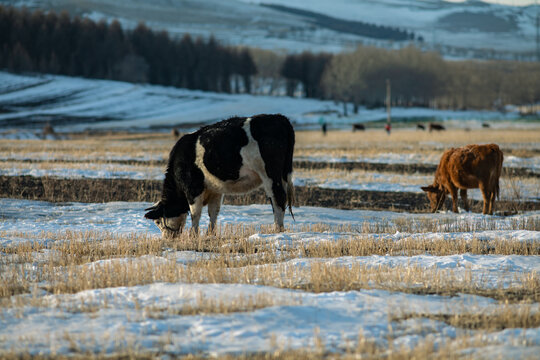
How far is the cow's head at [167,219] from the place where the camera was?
10.5 metres

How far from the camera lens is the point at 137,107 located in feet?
335

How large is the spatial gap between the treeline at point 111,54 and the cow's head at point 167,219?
116124mm

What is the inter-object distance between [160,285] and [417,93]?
5254 inches

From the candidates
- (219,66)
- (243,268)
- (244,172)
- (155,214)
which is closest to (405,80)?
(219,66)

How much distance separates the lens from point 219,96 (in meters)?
121

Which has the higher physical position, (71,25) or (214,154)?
(71,25)

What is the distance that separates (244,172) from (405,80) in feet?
417

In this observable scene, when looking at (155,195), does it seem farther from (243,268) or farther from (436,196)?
(243,268)

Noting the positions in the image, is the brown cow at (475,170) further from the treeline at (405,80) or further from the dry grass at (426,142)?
the treeline at (405,80)

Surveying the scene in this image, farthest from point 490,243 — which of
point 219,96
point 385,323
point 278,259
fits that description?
point 219,96

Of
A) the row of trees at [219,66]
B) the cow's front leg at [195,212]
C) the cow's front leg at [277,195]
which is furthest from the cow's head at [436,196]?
the row of trees at [219,66]

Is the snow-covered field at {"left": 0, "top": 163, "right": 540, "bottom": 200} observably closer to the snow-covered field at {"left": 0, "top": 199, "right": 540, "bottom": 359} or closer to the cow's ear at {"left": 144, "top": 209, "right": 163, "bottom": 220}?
the cow's ear at {"left": 144, "top": 209, "right": 163, "bottom": 220}

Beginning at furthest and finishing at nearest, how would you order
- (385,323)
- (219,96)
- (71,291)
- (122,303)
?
1. (219,96)
2. (71,291)
3. (122,303)
4. (385,323)

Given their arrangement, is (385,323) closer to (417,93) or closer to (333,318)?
(333,318)
